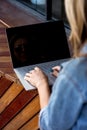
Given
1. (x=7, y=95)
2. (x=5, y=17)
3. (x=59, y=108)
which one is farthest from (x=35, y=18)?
(x=59, y=108)

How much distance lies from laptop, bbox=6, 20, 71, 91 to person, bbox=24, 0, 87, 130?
1.20 feet

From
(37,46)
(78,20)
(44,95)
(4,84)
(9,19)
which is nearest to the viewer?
(78,20)

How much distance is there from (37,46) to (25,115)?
1.05 feet

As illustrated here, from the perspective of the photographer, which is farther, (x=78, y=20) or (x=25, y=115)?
(x=25, y=115)

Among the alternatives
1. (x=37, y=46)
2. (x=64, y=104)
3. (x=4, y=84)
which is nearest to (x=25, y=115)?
(x=4, y=84)

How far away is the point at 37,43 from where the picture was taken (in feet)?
4.01

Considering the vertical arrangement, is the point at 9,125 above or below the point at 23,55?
below

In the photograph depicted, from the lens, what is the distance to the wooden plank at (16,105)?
1.28 m

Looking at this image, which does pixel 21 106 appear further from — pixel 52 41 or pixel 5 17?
pixel 5 17

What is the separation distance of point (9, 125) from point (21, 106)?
0.18m

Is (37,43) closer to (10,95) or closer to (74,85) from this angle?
(10,95)

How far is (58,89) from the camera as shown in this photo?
0.76 metres

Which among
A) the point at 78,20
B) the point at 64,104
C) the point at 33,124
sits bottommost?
the point at 33,124

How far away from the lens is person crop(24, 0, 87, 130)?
0.70 m
